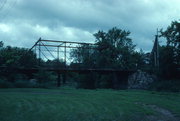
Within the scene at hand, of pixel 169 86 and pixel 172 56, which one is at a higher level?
pixel 172 56

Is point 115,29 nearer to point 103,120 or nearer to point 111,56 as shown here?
point 111,56

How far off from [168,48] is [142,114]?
2722 cm

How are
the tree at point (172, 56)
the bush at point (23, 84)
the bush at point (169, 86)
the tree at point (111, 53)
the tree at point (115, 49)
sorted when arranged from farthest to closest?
the tree at point (115, 49), the tree at point (111, 53), the tree at point (172, 56), the bush at point (169, 86), the bush at point (23, 84)

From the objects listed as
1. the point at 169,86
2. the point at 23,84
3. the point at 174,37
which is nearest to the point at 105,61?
the point at 174,37

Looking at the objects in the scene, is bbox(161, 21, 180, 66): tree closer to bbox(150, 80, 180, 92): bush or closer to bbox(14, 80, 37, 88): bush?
bbox(150, 80, 180, 92): bush

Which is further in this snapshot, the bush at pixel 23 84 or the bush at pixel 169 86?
the bush at pixel 169 86

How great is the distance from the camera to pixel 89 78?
32625 mm

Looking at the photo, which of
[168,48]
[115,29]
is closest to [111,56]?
[115,29]

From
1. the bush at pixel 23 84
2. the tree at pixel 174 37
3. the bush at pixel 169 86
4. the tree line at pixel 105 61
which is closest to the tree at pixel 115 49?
the tree line at pixel 105 61

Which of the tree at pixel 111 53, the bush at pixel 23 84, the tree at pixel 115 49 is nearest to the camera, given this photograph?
the bush at pixel 23 84

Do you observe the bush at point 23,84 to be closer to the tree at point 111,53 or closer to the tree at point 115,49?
the tree at point 111,53

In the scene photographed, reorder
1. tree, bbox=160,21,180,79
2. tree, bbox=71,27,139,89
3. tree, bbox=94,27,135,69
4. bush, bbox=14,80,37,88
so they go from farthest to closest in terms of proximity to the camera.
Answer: tree, bbox=94,27,135,69 → tree, bbox=71,27,139,89 → tree, bbox=160,21,180,79 → bush, bbox=14,80,37,88

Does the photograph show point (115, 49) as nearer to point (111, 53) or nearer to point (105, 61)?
point (111, 53)

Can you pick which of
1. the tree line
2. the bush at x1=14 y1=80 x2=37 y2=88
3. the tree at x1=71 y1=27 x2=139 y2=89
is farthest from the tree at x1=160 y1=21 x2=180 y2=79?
the bush at x1=14 y1=80 x2=37 y2=88
